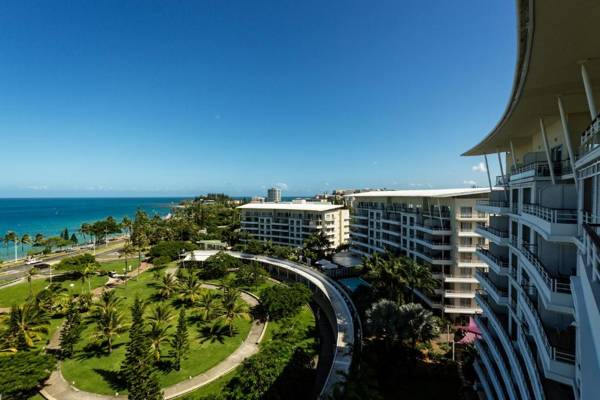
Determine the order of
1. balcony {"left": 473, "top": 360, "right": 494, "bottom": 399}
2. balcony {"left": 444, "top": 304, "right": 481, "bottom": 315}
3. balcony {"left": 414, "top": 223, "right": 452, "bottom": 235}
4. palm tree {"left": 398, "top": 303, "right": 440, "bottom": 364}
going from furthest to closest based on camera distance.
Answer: balcony {"left": 414, "top": 223, "right": 452, "bottom": 235}
balcony {"left": 444, "top": 304, "right": 481, "bottom": 315}
palm tree {"left": 398, "top": 303, "right": 440, "bottom": 364}
balcony {"left": 473, "top": 360, "right": 494, "bottom": 399}

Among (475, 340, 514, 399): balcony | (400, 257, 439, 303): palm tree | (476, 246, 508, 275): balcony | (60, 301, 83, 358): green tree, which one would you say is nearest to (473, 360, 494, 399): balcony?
(475, 340, 514, 399): balcony

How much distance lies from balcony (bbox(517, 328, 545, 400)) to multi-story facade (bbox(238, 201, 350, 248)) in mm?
64167

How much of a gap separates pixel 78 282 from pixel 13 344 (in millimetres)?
32687

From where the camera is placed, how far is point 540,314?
16.4m

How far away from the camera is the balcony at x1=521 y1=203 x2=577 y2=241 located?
13.0 m

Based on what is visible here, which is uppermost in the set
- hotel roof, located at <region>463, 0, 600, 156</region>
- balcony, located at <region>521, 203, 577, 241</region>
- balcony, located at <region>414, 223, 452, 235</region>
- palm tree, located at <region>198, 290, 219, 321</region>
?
hotel roof, located at <region>463, 0, 600, 156</region>

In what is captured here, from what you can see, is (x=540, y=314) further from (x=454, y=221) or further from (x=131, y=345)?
(x=131, y=345)

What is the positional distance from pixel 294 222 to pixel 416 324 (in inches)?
2250

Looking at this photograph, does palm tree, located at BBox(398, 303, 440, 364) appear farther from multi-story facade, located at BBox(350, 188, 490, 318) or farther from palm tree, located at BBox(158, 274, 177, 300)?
palm tree, located at BBox(158, 274, 177, 300)

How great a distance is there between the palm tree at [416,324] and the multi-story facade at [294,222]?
50.2 m

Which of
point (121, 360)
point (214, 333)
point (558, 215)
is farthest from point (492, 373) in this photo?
point (121, 360)

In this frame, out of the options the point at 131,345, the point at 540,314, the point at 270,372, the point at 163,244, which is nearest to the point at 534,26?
the point at 540,314

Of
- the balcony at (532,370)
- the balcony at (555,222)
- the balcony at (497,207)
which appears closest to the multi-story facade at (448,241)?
Answer: the balcony at (497,207)

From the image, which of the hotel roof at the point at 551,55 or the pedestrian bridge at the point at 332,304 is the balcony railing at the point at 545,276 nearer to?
the hotel roof at the point at 551,55
